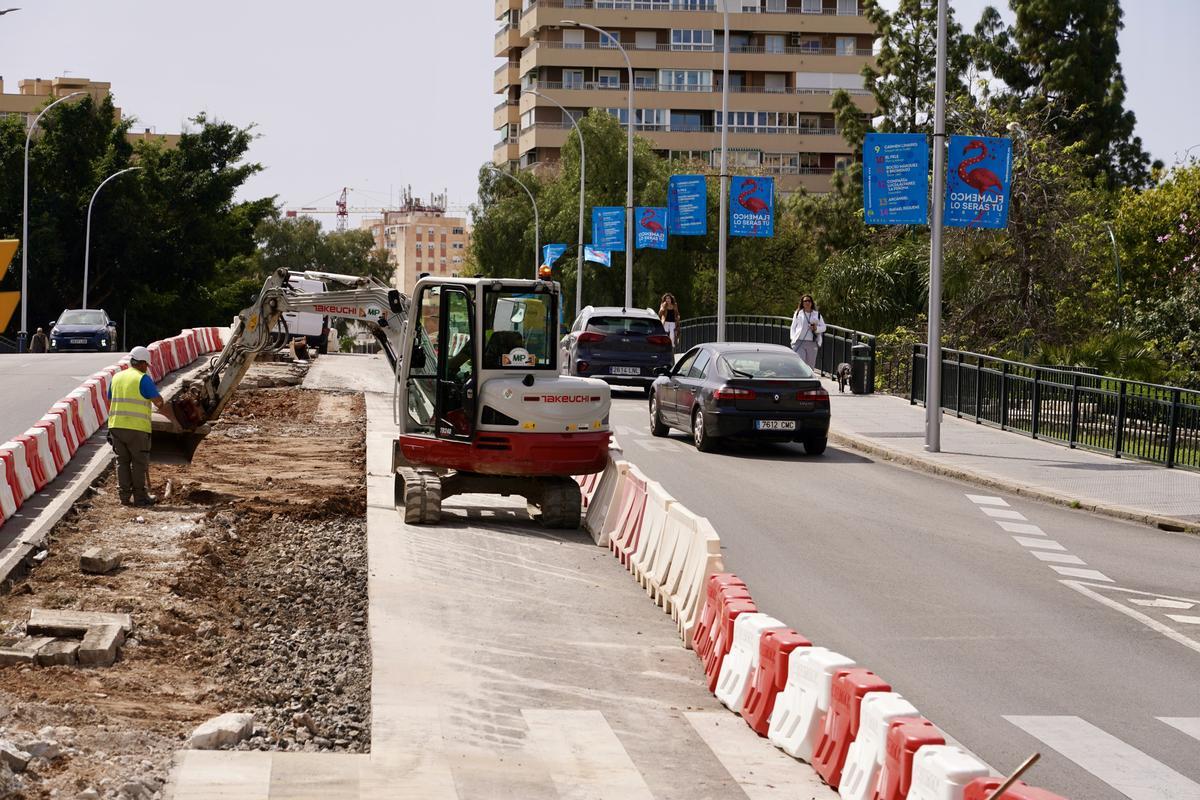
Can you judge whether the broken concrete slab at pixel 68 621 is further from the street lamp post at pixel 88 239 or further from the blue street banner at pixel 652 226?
the street lamp post at pixel 88 239

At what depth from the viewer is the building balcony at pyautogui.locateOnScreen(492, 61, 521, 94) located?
115 metres

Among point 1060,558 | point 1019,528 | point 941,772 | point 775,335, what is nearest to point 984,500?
point 1019,528

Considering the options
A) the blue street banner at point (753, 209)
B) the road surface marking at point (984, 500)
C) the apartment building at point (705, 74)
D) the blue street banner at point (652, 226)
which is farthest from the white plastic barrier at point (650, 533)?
the apartment building at point (705, 74)

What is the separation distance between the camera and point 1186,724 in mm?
9359

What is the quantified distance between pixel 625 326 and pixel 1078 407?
33.9ft

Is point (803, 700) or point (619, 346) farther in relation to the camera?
point (619, 346)

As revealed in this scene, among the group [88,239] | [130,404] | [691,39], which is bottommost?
[130,404]

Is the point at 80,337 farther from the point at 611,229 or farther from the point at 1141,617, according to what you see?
the point at 1141,617

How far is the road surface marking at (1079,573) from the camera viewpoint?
47.0ft

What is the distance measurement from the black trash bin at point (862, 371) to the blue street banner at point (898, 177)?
29.2 ft

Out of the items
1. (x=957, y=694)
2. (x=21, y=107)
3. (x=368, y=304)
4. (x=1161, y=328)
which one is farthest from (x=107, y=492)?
(x=21, y=107)

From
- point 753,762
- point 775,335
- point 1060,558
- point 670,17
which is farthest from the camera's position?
point 670,17

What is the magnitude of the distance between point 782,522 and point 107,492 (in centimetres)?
830

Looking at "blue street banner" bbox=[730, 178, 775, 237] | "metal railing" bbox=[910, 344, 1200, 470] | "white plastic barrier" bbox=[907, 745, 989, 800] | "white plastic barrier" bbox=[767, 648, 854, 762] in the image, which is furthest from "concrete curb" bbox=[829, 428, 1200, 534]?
"white plastic barrier" bbox=[907, 745, 989, 800]
